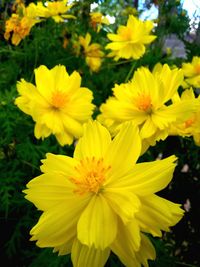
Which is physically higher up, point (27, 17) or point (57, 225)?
point (27, 17)

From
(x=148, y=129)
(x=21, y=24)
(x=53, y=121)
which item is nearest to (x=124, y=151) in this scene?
(x=148, y=129)

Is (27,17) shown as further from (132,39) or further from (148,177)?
(148,177)

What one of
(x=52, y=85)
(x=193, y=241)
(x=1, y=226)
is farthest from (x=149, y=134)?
(x=193, y=241)

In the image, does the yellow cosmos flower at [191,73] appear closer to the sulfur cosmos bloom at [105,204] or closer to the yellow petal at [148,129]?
the yellow petal at [148,129]

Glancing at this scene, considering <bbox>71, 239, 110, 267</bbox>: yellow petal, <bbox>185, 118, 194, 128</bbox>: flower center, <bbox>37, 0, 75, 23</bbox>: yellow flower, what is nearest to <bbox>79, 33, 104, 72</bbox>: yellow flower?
<bbox>37, 0, 75, 23</bbox>: yellow flower

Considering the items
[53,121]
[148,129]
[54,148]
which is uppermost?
[148,129]

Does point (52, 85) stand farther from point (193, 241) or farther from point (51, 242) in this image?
point (193, 241)

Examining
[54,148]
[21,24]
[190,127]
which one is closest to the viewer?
[190,127]
